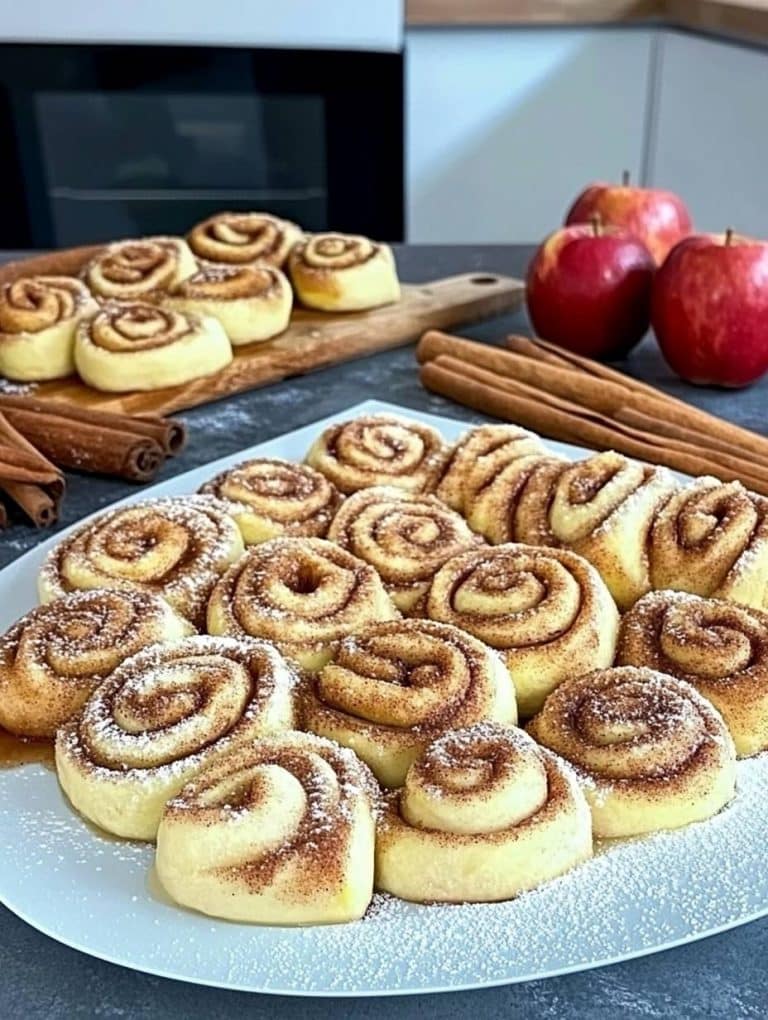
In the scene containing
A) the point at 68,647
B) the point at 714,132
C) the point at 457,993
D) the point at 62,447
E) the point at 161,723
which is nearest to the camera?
the point at 457,993

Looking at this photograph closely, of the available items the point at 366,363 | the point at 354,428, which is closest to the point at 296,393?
the point at 366,363

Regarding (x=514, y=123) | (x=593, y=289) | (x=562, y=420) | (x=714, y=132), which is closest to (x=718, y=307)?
(x=593, y=289)

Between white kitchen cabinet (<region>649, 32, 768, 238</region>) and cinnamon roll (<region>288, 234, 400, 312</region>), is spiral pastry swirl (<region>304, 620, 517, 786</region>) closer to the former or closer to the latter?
cinnamon roll (<region>288, 234, 400, 312</region>)

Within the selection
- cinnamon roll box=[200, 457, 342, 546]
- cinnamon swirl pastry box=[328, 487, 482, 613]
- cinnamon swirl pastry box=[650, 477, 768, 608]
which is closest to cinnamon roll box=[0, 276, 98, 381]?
cinnamon roll box=[200, 457, 342, 546]

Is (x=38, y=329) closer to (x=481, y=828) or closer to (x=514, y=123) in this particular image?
(x=481, y=828)

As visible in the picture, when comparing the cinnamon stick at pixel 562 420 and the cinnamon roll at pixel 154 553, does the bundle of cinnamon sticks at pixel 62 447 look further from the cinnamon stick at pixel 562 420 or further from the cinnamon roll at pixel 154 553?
the cinnamon stick at pixel 562 420

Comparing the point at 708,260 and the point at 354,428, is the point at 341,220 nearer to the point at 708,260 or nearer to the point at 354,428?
the point at 708,260
